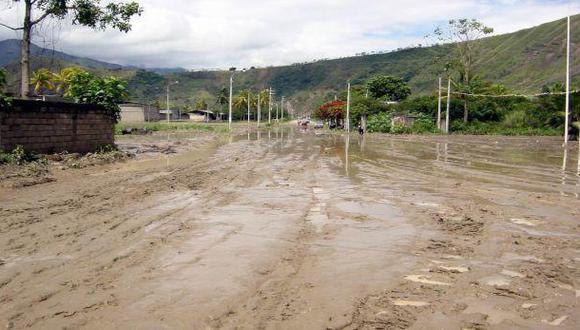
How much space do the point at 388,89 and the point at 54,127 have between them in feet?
269

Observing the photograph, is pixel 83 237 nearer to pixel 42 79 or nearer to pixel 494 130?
pixel 494 130

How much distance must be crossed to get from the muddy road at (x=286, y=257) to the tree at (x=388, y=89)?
83636mm

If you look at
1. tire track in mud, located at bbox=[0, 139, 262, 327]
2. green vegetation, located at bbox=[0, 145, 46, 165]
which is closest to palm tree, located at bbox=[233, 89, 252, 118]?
green vegetation, located at bbox=[0, 145, 46, 165]

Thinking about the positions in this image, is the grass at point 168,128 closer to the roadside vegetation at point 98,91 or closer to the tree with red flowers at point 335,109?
the tree with red flowers at point 335,109

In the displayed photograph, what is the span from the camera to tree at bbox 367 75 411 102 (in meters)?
93.7

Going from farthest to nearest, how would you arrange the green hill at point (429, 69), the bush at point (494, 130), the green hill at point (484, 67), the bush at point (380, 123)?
the green hill at point (484, 67)
the green hill at point (429, 69)
the bush at point (380, 123)
the bush at point (494, 130)

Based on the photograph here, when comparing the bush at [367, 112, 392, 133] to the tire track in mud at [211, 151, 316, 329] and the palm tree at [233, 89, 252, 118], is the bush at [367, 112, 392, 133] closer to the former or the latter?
the tire track in mud at [211, 151, 316, 329]

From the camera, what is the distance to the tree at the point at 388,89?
93.7 metres

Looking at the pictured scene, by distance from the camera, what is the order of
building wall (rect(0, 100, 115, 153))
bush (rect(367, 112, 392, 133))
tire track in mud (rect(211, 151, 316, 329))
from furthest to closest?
bush (rect(367, 112, 392, 133))
building wall (rect(0, 100, 115, 153))
tire track in mud (rect(211, 151, 316, 329))

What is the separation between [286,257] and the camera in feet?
19.4

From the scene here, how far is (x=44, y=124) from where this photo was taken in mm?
17250

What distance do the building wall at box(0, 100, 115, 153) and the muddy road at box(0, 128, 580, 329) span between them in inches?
219

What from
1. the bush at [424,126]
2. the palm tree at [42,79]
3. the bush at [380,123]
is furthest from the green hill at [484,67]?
the palm tree at [42,79]

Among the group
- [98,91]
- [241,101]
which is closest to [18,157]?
[98,91]
